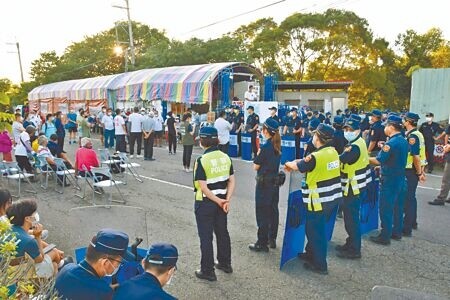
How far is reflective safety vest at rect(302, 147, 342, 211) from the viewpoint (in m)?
4.67

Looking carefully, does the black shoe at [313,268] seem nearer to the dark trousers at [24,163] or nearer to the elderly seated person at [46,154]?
the elderly seated person at [46,154]

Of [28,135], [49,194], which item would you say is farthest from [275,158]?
[28,135]

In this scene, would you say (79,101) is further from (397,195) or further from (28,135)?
(397,195)

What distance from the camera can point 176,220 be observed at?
281 inches

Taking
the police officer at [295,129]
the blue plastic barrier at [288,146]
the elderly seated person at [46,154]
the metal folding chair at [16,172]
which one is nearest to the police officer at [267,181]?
the elderly seated person at [46,154]

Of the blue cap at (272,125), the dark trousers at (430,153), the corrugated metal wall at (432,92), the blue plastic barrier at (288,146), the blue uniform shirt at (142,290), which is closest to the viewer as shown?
the blue uniform shirt at (142,290)

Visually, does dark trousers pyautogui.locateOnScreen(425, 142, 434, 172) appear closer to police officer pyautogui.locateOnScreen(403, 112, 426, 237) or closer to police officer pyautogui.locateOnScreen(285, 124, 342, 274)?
police officer pyautogui.locateOnScreen(403, 112, 426, 237)

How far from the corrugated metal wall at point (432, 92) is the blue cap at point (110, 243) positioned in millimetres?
15068

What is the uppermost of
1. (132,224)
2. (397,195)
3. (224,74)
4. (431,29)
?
(431,29)

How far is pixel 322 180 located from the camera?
15.4ft

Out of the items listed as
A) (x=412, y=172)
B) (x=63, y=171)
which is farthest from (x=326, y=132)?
(x=63, y=171)

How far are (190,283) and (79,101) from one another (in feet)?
96.1

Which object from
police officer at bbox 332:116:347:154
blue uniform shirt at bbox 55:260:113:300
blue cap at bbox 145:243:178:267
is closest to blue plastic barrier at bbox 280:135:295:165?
police officer at bbox 332:116:347:154

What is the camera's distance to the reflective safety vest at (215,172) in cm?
457
